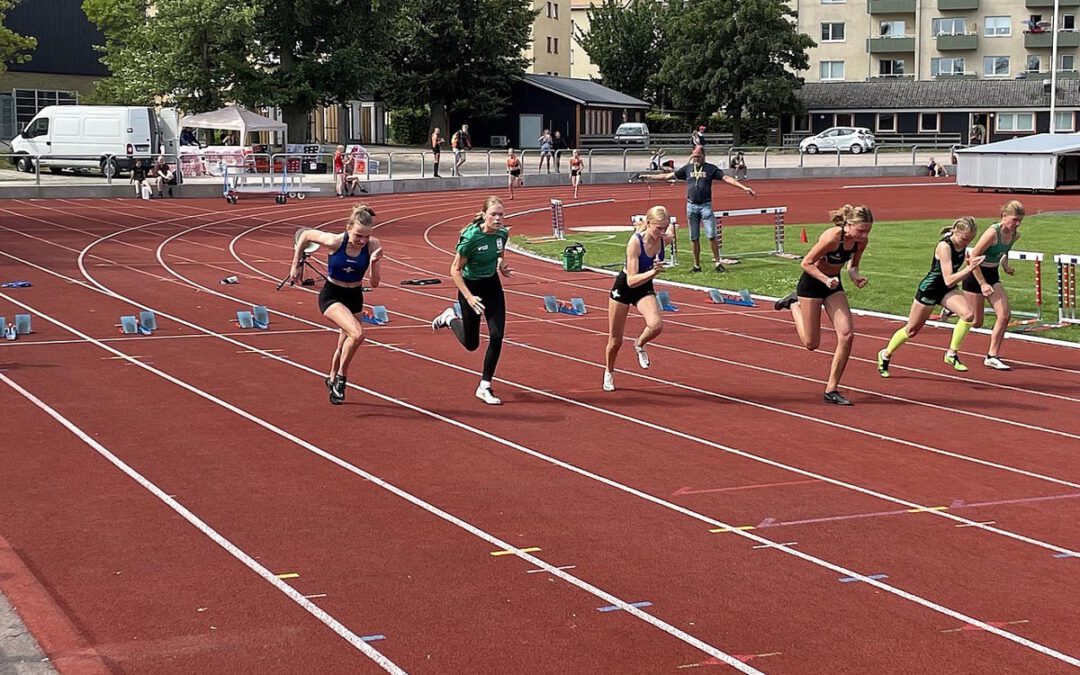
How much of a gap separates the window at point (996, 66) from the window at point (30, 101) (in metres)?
51.4

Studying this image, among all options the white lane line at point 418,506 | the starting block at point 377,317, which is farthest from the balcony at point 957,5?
the white lane line at point 418,506

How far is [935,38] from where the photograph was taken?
84.9 meters

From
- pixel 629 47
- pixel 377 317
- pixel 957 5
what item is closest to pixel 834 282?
pixel 377 317

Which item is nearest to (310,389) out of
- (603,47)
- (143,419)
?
(143,419)

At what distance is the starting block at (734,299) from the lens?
776 inches

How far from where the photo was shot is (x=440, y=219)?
36.3 meters

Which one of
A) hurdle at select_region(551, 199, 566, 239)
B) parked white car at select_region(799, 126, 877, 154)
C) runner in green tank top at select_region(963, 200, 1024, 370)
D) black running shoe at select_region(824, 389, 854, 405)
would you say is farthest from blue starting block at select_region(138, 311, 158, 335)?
parked white car at select_region(799, 126, 877, 154)

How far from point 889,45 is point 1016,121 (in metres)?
9.56

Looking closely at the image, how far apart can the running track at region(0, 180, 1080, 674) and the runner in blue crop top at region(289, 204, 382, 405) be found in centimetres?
49

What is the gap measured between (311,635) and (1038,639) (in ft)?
11.3

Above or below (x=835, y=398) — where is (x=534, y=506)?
below

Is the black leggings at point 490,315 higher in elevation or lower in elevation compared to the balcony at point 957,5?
lower

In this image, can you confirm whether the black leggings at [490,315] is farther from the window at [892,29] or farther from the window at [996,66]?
the window at [892,29]

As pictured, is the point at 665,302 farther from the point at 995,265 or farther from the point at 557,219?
the point at 557,219
